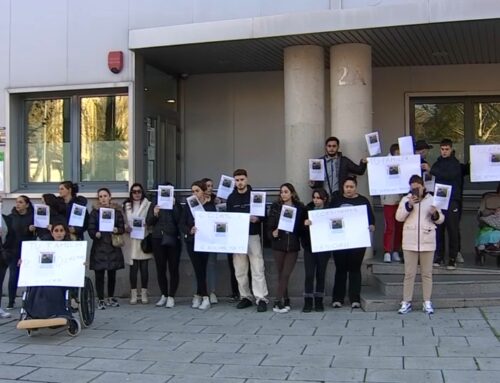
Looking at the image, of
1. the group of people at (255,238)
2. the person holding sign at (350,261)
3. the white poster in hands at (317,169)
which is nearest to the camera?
the group of people at (255,238)

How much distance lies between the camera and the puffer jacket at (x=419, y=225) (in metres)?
8.40

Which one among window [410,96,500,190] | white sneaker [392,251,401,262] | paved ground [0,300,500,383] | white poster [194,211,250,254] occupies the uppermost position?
window [410,96,500,190]

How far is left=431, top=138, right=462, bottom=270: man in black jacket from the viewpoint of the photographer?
9.52 meters

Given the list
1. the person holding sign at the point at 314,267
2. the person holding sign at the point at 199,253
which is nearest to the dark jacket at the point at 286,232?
the person holding sign at the point at 314,267

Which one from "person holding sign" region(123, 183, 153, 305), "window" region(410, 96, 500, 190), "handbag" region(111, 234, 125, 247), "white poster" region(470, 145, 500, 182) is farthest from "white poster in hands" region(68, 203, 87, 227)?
"window" region(410, 96, 500, 190)

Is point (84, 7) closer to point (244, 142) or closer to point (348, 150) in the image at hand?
point (244, 142)

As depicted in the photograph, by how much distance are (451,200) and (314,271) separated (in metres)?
2.41

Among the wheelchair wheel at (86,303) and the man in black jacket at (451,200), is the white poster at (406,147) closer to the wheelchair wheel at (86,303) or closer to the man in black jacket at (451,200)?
the man in black jacket at (451,200)

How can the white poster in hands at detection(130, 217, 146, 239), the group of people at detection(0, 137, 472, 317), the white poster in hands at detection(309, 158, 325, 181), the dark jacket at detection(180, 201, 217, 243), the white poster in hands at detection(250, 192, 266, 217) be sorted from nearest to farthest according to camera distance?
1. the group of people at detection(0, 137, 472, 317)
2. the white poster in hands at detection(250, 192, 266, 217)
3. the dark jacket at detection(180, 201, 217, 243)
4. the white poster in hands at detection(130, 217, 146, 239)
5. the white poster in hands at detection(309, 158, 325, 181)

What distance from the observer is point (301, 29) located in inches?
382

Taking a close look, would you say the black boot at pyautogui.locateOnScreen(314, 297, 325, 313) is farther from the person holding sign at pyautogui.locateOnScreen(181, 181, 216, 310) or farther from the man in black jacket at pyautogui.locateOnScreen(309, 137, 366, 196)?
the man in black jacket at pyautogui.locateOnScreen(309, 137, 366, 196)

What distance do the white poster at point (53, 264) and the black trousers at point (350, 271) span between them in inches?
142

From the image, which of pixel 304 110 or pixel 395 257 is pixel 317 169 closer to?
pixel 304 110

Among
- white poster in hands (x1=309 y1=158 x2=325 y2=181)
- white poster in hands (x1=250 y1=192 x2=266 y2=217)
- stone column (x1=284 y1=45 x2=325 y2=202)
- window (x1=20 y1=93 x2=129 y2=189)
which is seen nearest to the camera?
white poster in hands (x1=250 y1=192 x2=266 y2=217)
